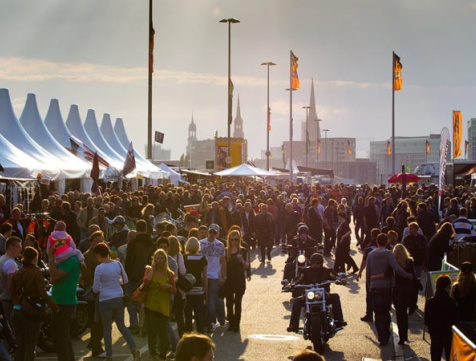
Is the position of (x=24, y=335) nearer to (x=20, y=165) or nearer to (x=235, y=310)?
(x=235, y=310)

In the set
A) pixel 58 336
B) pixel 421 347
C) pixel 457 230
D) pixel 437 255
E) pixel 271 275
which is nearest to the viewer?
pixel 58 336

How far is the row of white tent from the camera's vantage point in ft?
81.6

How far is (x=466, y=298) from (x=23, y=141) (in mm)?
21097

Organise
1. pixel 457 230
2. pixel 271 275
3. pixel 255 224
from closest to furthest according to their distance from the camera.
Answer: pixel 457 230, pixel 271 275, pixel 255 224

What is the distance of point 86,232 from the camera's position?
19.9m

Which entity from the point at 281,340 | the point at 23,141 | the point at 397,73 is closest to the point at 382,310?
the point at 281,340

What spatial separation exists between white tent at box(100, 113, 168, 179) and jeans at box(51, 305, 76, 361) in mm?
29627

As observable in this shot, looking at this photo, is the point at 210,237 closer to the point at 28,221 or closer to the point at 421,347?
the point at 421,347

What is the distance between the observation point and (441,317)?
9852 mm

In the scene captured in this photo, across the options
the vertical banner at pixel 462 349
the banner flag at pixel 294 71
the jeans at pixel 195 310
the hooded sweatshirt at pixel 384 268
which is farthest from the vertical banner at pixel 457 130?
the vertical banner at pixel 462 349

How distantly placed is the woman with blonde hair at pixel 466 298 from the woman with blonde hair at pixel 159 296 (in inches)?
145

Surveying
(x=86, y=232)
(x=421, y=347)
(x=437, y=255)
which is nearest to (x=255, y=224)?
(x=86, y=232)

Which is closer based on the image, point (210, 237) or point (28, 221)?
point (210, 237)

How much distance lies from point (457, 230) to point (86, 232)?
881 centimetres
